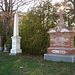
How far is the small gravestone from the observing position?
8018mm

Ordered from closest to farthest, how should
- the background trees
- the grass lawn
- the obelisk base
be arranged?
the grass lawn < the background trees < the obelisk base

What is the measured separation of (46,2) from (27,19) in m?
2.27

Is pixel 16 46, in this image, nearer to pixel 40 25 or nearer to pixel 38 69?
pixel 40 25

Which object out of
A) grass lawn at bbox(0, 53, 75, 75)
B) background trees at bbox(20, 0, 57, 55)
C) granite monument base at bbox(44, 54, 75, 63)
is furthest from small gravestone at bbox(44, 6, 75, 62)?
background trees at bbox(20, 0, 57, 55)

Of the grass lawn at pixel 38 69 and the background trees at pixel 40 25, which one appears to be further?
the background trees at pixel 40 25

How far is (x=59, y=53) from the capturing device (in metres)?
8.38

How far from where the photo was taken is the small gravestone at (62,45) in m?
8.02

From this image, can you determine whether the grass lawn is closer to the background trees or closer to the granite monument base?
the granite monument base

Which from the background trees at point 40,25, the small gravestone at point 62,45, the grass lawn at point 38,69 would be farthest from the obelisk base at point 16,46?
the grass lawn at point 38,69

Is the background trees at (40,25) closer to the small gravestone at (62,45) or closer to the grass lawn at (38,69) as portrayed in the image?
the small gravestone at (62,45)

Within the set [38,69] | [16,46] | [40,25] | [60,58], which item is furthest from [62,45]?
[16,46]

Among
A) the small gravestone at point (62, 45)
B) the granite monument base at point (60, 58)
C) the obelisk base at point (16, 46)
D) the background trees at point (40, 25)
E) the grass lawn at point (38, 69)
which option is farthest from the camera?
the obelisk base at point (16, 46)

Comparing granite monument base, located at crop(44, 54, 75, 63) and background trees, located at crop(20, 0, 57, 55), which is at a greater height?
background trees, located at crop(20, 0, 57, 55)

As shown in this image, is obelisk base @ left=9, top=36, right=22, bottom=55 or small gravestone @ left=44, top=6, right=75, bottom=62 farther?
obelisk base @ left=9, top=36, right=22, bottom=55
